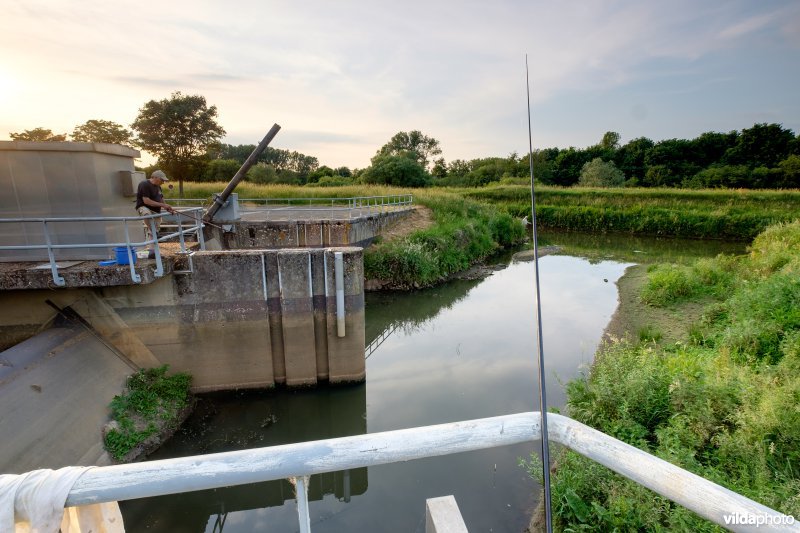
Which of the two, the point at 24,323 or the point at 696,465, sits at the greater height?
the point at 24,323

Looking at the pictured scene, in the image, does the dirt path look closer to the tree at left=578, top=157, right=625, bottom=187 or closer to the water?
the water

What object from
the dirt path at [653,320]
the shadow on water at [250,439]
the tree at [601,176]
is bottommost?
the shadow on water at [250,439]

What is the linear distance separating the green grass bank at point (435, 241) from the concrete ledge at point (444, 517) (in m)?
14.1

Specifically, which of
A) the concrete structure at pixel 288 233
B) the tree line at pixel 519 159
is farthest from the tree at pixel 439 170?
the concrete structure at pixel 288 233

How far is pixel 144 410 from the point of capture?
269 inches

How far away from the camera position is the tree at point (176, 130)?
31.4 metres

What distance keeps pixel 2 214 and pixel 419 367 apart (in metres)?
8.68

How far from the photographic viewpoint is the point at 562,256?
2262cm

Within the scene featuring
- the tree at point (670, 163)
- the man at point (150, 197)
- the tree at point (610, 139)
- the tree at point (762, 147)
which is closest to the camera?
the man at point (150, 197)

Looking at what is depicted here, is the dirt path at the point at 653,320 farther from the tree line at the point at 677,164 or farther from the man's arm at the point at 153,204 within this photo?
the tree line at the point at 677,164

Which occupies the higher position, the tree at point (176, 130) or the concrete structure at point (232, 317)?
the tree at point (176, 130)

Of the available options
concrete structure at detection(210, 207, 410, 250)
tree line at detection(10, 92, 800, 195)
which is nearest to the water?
concrete structure at detection(210, 207, 410, 250)

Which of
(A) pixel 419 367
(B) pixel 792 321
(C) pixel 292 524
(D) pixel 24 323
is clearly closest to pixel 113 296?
(D) pixel 24 323

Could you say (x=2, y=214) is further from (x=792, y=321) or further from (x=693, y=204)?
(x=693, y=204)
